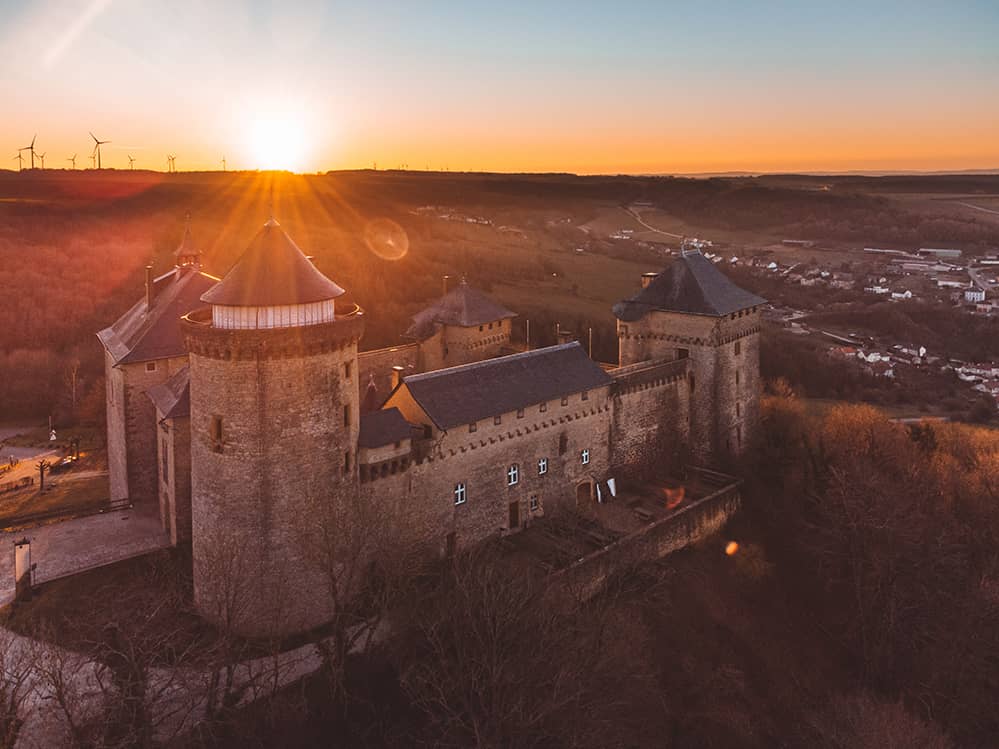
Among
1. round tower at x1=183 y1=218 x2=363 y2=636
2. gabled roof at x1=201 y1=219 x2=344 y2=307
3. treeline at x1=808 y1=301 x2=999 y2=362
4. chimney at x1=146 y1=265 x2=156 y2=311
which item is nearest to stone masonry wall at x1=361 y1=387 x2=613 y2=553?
round tower at x1=183 y1=218 x2=363 y2=636

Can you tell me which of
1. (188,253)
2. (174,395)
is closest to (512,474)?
(174,395)

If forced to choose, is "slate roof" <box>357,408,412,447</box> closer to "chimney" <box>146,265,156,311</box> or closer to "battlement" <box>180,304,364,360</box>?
"battlement" <box>180,304,364,360</box>

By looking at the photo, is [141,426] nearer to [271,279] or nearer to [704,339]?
[271,279]

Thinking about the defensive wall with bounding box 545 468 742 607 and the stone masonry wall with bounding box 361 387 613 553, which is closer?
the defensive wall with bounding box 545 468 742 607

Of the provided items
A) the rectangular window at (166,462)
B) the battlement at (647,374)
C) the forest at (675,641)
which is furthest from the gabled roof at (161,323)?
the battlement at (647,374)

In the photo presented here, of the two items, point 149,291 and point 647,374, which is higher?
point 149,291

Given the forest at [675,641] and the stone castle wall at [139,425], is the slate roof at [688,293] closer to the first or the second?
the forest at [675,641]
